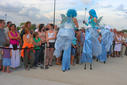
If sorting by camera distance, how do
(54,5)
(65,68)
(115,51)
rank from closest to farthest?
(65,68) → (115,51) → (54,5)

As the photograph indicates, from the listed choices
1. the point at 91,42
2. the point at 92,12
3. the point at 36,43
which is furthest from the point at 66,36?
the point at 92,12

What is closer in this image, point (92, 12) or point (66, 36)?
point (66, 36)

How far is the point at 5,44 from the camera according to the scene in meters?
4.47

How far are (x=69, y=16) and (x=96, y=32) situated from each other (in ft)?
4.32

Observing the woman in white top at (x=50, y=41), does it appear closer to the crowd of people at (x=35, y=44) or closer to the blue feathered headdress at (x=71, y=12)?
the crowd of people at (x=35, y=44)

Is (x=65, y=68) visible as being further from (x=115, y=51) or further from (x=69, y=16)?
(x=115, y=51)

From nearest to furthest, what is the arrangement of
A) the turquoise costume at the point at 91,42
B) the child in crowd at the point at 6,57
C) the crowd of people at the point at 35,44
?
the child in crowd at the point at 6,57 → the crowd of people at the point at 35,44 → the turquoise costume at the point at 91,42

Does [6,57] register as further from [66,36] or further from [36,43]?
[66,36]

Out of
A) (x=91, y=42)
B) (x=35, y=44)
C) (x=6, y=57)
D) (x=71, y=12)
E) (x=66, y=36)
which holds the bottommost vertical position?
(x=6, y=57)

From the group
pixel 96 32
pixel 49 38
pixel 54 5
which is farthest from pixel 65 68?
pixel 54 5

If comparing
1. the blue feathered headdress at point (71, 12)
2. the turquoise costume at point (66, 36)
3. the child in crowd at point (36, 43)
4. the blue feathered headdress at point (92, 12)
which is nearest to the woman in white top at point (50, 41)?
the child in crowd at point (36, 43)

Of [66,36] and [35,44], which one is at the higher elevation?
[66,36]

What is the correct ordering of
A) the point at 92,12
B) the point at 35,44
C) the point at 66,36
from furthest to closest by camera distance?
the point at 92,12
the point at 35,44
the point at 66,36

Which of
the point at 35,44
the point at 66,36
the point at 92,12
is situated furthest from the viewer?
the point at 92,12
